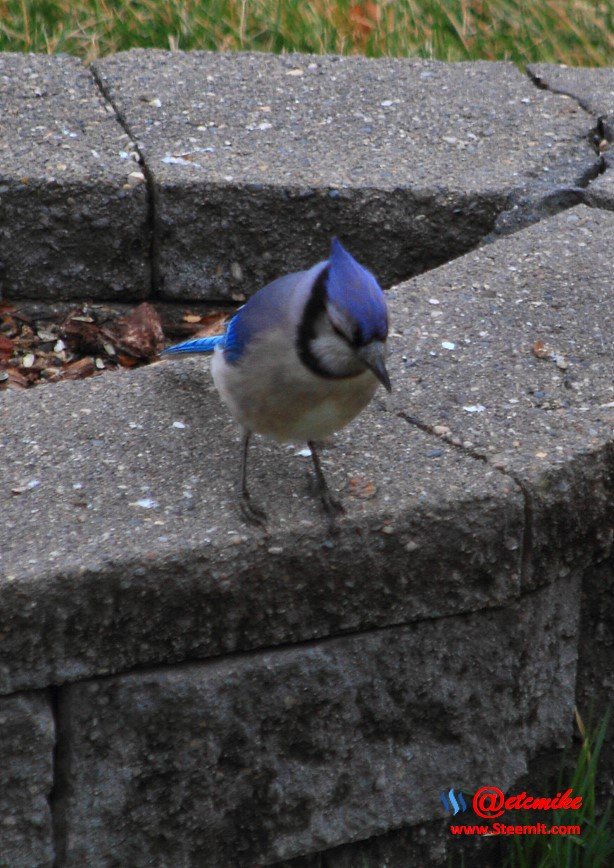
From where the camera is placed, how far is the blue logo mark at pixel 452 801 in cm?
221

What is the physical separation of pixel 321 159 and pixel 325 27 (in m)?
1.49

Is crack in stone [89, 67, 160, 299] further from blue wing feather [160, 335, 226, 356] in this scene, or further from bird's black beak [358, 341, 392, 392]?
bird's black beak [358, 341, 392, 392]

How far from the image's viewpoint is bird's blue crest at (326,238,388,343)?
6.31ft

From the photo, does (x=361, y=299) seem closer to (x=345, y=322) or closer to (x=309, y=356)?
(x=345, y=322)

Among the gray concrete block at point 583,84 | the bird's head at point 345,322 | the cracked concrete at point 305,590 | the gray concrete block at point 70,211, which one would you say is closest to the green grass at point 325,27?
the gray concrete block at point 583,84

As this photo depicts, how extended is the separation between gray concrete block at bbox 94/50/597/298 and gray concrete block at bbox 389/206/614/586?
227mm

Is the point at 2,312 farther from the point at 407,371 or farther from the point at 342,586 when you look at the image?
the point at 342,586

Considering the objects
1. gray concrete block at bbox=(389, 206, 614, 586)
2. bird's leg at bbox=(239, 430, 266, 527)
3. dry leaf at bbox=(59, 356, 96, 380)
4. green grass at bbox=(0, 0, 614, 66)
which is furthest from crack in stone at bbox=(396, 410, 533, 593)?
green grass at bbox=(0, 0, 614, 66)

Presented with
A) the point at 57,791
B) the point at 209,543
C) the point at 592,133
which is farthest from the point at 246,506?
the point at 592,133

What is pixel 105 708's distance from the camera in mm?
1949

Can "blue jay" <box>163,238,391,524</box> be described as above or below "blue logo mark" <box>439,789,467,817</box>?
above

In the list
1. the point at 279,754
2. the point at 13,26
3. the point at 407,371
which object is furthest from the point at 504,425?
the point at 13,26

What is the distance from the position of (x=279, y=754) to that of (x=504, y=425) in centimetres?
71

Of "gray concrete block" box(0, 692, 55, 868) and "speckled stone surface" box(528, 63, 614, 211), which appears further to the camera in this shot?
"speckled stone surface" box(528, 63, 614, 211)
